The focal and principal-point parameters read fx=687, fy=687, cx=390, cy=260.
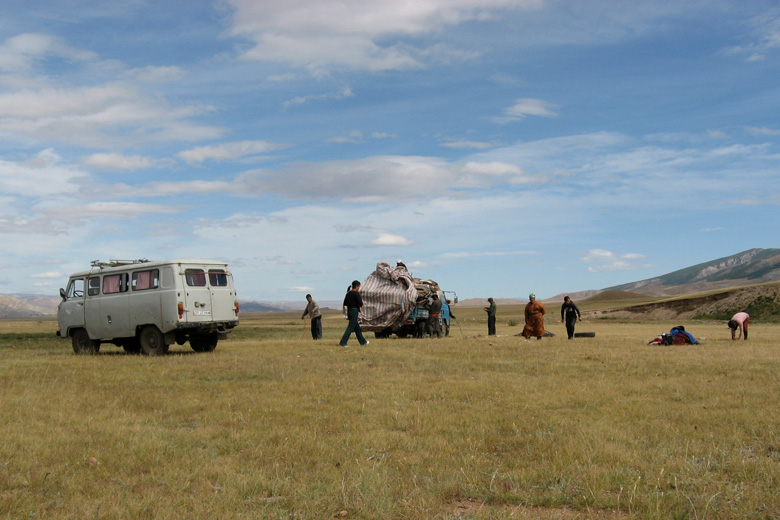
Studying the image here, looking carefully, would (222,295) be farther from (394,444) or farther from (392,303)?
(394,444)

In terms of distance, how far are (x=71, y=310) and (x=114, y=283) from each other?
2310 mm

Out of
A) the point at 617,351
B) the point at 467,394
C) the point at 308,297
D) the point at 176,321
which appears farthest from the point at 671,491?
the point at 308,297

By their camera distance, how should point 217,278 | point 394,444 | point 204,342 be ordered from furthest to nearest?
1. point 204,342
2. point 217,278
3. point 394,444

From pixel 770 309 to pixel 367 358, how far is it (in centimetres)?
5749

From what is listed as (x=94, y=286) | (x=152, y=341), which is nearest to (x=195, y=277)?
(x=152, y=341)

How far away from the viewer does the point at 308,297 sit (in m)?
27.2

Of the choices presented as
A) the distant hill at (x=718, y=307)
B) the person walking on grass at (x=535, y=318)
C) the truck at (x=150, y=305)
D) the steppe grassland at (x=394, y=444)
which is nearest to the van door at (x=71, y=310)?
the truck at (x=150, y=305)

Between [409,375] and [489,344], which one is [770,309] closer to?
[489,344]

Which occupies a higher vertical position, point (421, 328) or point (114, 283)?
point (114, 283)

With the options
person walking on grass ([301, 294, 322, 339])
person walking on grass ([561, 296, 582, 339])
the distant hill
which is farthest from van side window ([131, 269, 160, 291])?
the distant hill

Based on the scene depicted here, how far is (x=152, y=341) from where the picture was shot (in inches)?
803

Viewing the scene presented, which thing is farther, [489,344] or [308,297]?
[308,297]

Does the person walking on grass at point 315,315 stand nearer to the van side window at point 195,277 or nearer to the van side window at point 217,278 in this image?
the van side window at point 217,278

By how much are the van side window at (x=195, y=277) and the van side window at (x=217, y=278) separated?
0.90ft
